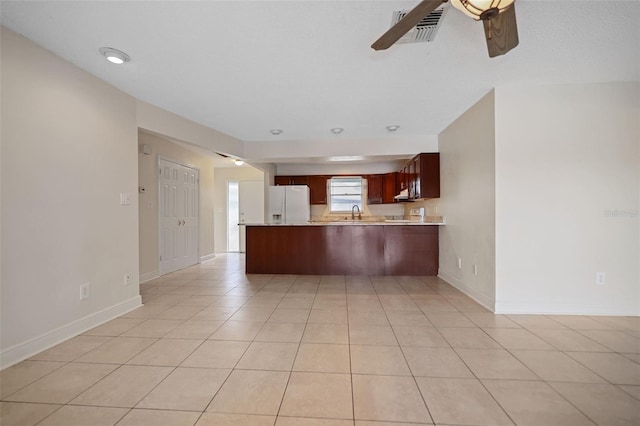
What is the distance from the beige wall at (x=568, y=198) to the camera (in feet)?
8.96

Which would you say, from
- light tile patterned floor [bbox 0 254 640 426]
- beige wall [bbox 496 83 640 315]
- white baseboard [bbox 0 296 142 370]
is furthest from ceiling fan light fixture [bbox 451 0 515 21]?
white baseboard [bbox 0 296 142 370]

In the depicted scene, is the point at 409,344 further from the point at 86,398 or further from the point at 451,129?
the point at 451,129

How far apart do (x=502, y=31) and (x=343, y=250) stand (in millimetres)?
3622

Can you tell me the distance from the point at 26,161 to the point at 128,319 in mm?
1629

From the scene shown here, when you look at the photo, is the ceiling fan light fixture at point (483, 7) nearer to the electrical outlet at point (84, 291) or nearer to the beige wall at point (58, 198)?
the beige wall at point (58, 198)

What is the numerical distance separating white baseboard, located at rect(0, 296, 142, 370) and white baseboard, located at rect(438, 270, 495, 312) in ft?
12.7

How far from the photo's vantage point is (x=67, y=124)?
7.70 feet

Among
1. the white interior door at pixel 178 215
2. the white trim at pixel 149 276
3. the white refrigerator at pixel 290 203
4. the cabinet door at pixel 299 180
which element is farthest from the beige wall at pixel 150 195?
the cabinet door at pixel 299 180

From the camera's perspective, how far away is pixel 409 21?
1462 mm

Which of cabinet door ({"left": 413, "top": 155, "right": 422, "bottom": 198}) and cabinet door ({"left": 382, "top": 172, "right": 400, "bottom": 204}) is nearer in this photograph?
cabinet door ({"left": 413, "top": 155, "right": 422, "bottom": 198})

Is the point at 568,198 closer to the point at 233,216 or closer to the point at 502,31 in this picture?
the point at 502,31

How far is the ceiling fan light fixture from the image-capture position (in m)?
1.42

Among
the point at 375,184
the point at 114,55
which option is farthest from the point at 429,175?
the point at 114,55

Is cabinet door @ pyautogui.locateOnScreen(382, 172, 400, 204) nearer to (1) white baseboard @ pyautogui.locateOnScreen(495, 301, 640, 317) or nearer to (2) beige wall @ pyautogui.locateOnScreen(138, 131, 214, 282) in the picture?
(1) white baseboard @ pyautogui.locateOnScreen(495, 301, 640, 317)
